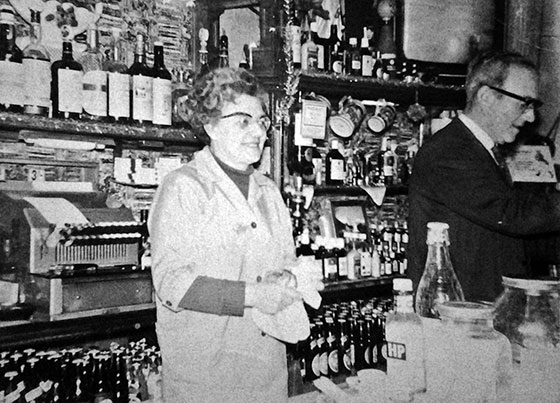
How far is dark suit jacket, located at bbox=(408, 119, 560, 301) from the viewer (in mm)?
2162

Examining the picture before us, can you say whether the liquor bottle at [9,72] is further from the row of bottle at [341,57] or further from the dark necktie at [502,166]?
the dark necktie at [502,166]

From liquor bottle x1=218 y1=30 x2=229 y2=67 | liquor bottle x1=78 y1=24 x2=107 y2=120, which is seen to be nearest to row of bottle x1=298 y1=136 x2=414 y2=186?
liquor bottle x1=218 y1=30 x2=229 y2=67

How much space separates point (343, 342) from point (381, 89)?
5.32 feet

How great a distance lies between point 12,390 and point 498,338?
7.11 ft

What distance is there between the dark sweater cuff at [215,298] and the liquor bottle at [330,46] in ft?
7.42

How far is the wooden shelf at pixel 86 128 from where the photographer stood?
2359 millimetres

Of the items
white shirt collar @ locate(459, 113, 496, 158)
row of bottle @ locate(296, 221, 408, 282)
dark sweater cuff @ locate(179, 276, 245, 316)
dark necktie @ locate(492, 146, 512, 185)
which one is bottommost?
row of bottle @ locate(296, 221, 408, 282)

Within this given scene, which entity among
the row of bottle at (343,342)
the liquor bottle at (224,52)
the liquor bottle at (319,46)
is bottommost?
the row of bottle at (343,342)

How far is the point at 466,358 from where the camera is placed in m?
1.17

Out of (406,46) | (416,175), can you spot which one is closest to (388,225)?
(406,46)

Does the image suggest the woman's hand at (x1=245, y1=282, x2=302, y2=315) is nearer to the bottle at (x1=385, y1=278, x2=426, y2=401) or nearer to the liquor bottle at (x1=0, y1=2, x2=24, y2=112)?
the bottle at (x1=385, y1=278, x2=426, y2=401)

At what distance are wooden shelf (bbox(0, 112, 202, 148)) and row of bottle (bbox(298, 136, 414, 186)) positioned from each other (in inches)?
31.8

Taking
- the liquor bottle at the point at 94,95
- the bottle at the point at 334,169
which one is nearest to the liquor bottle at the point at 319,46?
the bottle at the point at 334,169

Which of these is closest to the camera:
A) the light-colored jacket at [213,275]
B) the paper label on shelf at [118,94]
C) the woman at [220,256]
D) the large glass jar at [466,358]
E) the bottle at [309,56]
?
the large glass jar at [466,358]
